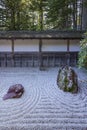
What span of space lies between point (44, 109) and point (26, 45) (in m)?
7.18

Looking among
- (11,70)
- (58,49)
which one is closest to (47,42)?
(58,49)

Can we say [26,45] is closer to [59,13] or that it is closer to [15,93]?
→ [15,93]

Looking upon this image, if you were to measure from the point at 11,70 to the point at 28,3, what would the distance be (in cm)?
886

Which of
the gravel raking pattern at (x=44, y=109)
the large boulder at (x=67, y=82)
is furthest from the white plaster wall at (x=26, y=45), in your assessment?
the large boulder at (x=67, y=82)

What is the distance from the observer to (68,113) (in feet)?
22.0

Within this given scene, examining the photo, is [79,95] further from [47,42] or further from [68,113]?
[47,42]

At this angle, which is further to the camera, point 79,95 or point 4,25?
point 4,25

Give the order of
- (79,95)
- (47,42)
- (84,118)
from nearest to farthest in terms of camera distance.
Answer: (84,118) → (79,95) → (47,42)

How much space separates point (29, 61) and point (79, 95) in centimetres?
615

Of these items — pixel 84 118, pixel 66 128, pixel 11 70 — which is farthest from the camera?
pixel 11 70

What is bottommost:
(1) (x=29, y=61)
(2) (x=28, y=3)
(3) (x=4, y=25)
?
(1) (x=29, y=61)

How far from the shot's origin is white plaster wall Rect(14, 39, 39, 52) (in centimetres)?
1334

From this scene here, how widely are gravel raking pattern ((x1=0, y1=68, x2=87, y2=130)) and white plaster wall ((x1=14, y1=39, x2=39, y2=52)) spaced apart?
4307 millimetres

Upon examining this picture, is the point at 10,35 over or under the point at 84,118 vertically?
over
